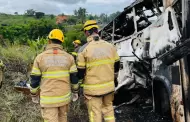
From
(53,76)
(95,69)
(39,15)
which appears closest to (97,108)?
(95,69)

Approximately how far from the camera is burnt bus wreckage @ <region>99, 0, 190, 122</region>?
11.4ft

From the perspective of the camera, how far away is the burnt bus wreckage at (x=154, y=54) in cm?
347

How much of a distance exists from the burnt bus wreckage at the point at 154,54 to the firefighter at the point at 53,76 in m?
1.16

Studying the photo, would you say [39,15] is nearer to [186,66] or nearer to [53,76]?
[53,76]

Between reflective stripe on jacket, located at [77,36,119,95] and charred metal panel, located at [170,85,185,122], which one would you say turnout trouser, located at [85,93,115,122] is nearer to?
reflective stripe on jacket, located at [77,36,119,95]

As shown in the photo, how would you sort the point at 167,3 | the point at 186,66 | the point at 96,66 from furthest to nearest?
the point at 167,3 → the point at 96,66 → the point at 186,66

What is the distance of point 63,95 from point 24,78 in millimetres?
3442

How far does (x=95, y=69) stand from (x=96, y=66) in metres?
0.04

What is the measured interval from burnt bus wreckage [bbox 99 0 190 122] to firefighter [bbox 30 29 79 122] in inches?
45.5

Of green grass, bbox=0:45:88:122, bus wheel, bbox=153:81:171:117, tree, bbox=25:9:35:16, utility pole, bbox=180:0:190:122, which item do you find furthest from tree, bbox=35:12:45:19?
utility pole, bbox=180:0:190:122

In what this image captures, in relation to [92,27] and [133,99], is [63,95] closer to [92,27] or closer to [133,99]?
[92,27]

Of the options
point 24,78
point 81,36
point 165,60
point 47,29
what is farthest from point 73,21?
point 165,60

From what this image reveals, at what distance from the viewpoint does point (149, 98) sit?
638 cm

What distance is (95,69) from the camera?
3.79 meters
